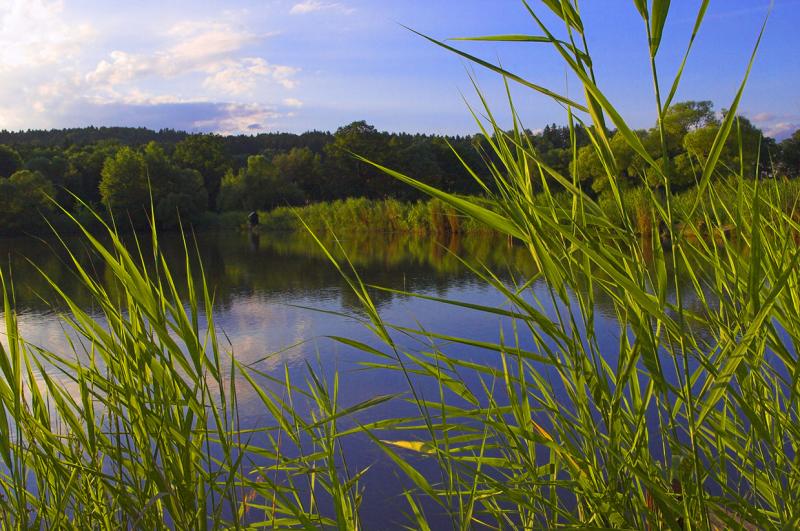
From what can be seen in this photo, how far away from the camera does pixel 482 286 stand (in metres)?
5.09

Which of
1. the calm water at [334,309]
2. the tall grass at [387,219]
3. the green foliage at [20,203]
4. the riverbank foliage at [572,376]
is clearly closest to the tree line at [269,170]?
the green foliage at [20,203]

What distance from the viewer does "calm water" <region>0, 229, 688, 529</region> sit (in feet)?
6.61

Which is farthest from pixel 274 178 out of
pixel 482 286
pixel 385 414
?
pixel 385 414

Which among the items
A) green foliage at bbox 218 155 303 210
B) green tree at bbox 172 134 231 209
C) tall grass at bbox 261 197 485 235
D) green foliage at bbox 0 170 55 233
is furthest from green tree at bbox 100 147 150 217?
green tree at bbox 172 134 231 209

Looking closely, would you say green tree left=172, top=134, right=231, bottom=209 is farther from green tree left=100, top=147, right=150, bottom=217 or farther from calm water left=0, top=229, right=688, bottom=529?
calm water left=0, top=229, right=688, bottom=529

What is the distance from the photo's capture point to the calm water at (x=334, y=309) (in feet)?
6.61

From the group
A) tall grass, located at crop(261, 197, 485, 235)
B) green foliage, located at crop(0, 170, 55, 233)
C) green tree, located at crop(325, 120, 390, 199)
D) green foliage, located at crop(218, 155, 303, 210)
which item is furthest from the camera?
green tree, located at crop(325, 120, 390, 199)

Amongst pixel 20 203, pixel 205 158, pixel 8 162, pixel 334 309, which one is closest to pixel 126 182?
pixel 20 203

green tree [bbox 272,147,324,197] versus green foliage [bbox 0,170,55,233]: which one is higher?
green tree [bbox 272,147,324,197]

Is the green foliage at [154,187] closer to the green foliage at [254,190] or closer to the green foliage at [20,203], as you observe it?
the green foliage at [254,190]

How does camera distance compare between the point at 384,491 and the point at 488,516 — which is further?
the point at 384,491

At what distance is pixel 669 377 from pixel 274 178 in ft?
58.5

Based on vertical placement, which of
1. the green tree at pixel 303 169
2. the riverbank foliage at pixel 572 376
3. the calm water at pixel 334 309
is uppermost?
the green tree at pixel 303 169

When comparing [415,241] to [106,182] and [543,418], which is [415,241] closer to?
[543,418]
